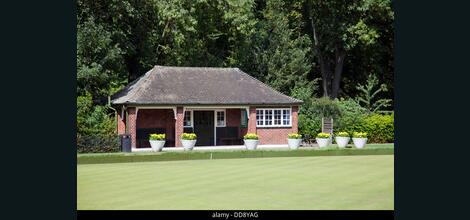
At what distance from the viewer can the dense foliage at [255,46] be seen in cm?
3572

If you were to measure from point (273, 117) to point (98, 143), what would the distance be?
35.9ft

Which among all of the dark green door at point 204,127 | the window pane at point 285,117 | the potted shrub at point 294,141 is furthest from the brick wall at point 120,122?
the potted shrub at point 294,141

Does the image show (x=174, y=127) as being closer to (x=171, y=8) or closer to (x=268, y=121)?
(x=268, y=121)

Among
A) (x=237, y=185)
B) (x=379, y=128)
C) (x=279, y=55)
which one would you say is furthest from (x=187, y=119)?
(x=237, y=185)

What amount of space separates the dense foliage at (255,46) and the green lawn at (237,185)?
10467 millimetres

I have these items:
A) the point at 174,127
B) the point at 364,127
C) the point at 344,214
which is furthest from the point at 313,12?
the point at 344,214

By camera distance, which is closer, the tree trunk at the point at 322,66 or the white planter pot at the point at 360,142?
the white planter pot at the point at 360,142

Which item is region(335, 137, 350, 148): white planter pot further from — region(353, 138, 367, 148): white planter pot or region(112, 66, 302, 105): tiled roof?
region(112, 66, 302, 105): tiled roof

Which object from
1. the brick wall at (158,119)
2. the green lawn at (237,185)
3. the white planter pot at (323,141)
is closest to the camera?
the green lawn at (237,185)

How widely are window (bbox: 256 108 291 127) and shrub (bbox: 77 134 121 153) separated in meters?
9.18

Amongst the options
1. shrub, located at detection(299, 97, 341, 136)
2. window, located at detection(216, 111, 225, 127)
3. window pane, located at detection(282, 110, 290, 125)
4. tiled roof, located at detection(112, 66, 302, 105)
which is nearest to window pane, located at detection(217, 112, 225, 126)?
window, located at detection(216, 111, 225, 127)

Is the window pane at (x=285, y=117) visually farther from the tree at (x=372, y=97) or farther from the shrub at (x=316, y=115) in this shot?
the tree at (x=372, y=97)

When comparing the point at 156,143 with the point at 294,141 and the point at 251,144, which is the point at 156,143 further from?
the point at 294,141

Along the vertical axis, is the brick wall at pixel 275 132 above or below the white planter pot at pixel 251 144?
above
